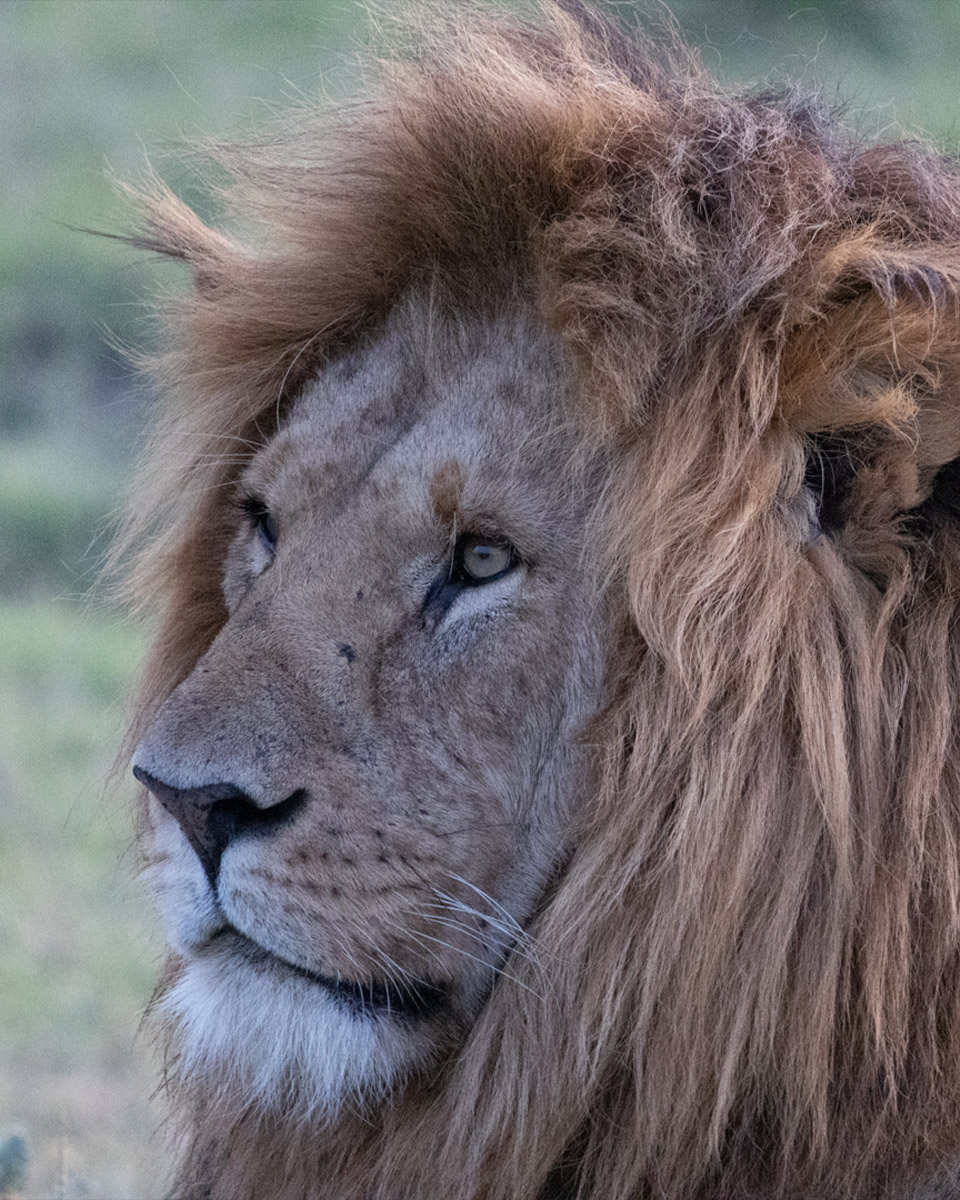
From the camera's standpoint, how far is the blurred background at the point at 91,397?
132 inches

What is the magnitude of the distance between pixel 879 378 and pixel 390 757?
75 centimetres

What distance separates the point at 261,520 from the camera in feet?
7.62

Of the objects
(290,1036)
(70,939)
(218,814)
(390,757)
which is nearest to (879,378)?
(390,757)

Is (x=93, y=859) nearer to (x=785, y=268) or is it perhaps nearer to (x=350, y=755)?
(x=350, y=755)

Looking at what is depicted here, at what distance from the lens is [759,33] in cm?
1209

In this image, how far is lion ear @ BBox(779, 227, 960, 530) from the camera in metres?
1.75

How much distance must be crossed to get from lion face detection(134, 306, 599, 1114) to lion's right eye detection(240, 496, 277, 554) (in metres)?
0.23

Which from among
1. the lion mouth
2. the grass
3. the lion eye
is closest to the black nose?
the lion mouth

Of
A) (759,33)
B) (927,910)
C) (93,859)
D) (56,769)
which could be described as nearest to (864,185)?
(927,910)

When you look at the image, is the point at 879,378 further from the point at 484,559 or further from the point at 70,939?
the point at 70,939

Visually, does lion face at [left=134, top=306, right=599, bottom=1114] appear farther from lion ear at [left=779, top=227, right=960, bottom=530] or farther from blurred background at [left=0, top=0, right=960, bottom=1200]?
blurred background at [left=0, top=0, right=960, bottom=1200]

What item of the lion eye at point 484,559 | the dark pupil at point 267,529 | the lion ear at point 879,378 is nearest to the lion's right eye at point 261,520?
the dark pupil at point 267,529

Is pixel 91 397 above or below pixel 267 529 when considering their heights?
above

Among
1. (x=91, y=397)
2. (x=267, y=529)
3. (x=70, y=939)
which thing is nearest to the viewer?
(x=267, y=529)
